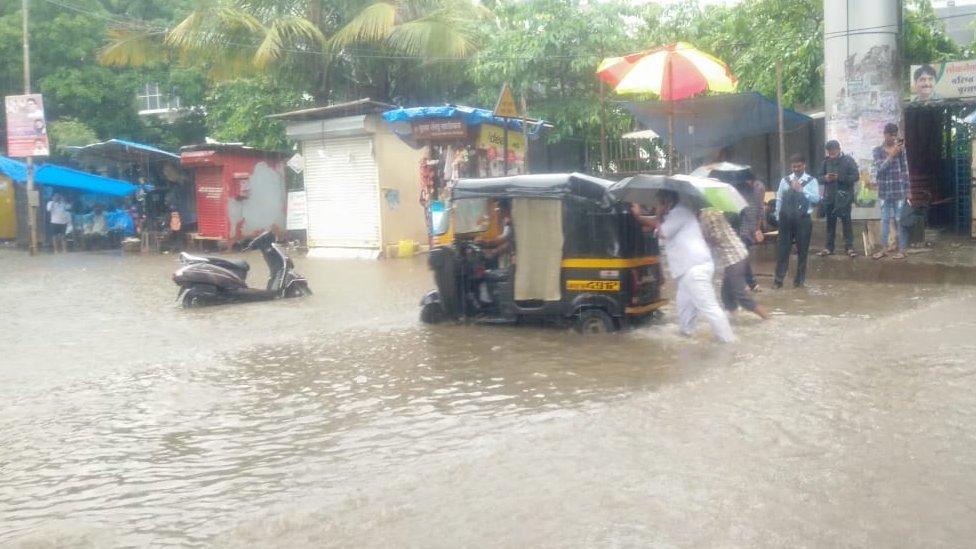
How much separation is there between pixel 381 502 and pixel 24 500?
1.95m

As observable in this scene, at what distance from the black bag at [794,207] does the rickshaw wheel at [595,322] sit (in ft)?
11.4

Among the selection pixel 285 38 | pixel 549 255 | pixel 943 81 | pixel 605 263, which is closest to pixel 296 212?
pixel 285 38

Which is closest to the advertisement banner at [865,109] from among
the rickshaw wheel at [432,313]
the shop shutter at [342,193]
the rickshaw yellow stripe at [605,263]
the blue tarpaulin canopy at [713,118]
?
the blue tarpaulin canopy at [713,118]

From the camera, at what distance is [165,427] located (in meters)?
6.80

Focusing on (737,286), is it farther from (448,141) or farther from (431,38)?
(431,38)

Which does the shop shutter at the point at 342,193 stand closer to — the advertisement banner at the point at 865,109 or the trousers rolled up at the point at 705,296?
the advertisement banner at the point at 865,109

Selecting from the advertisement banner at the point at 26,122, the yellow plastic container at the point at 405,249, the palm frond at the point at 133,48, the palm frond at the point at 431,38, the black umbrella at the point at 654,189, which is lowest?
the yellow plastic container at the point at 405,249

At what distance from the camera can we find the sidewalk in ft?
41.1

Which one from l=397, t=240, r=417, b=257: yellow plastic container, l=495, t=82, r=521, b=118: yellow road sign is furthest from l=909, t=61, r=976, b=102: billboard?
l=397, t=240, r=417, b=257: yellow plastic container

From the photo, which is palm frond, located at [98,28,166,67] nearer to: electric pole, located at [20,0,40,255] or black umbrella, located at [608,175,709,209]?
electric pole, located at [20,0,40,255]

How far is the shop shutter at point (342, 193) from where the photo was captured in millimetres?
20281

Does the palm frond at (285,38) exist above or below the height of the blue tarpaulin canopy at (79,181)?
above

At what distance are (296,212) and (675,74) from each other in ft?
41.5

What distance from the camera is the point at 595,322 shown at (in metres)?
9.63
